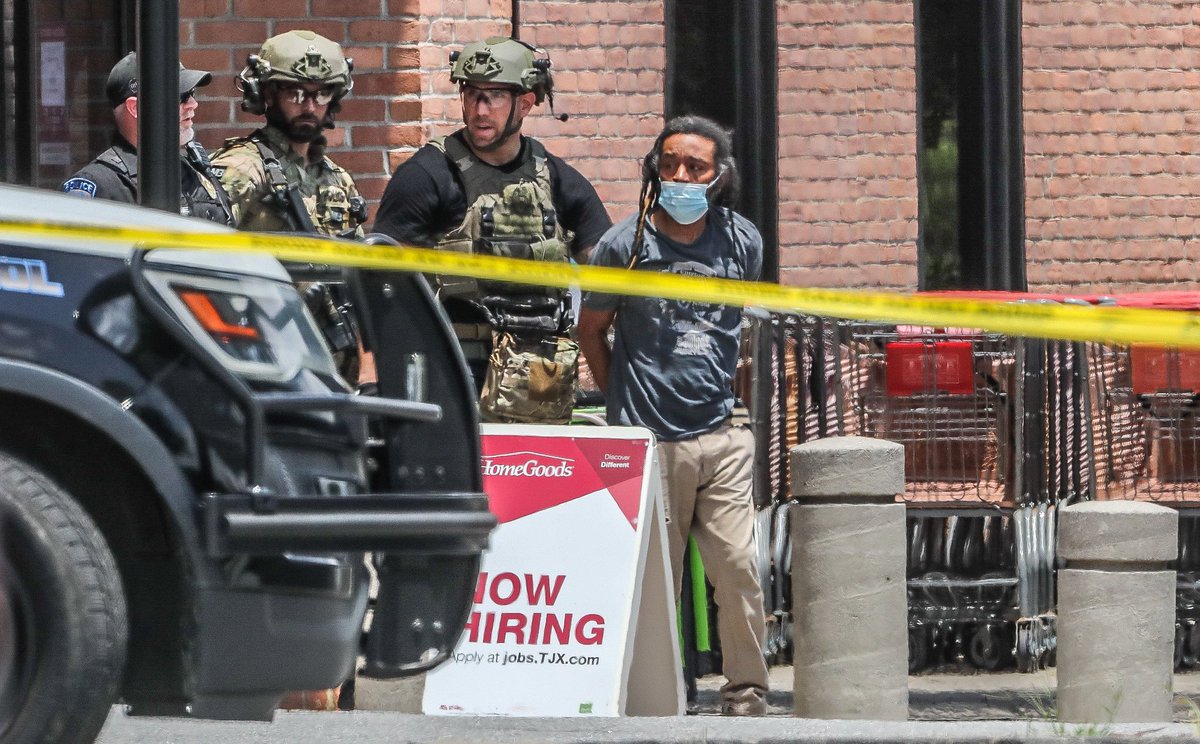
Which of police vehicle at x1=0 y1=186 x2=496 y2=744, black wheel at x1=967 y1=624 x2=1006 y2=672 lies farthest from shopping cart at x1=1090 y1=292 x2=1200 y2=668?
police vehicle at x1=0 y1=186 x2=496 y2=744

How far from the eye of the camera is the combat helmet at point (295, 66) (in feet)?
23.0

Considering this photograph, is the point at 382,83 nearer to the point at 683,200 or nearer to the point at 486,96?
the point at 486,96

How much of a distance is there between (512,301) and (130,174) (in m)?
1.30

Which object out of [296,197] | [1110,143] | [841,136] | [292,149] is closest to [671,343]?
[296,197]

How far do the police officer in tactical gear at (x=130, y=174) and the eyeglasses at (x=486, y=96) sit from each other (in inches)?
36.0

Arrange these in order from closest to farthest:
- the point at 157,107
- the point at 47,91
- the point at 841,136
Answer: the point at 157,107, the point at 47,91, the point at 841,136

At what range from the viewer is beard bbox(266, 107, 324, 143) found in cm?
702

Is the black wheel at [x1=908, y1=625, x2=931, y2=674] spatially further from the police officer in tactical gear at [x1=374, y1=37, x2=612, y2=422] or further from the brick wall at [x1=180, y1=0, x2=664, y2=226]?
the brick wall at [x1=180, y1=0, x2=664, y2=226]

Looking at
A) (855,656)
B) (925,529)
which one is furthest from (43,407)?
(925,529)

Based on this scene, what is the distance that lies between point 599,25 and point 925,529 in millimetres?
2922

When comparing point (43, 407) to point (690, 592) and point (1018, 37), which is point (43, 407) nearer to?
point (690, 592)

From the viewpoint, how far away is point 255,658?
422cm

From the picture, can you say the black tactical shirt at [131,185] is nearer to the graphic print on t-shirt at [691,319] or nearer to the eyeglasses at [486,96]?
the eyeglasses at [486,96]

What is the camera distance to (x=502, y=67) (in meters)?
7.27
